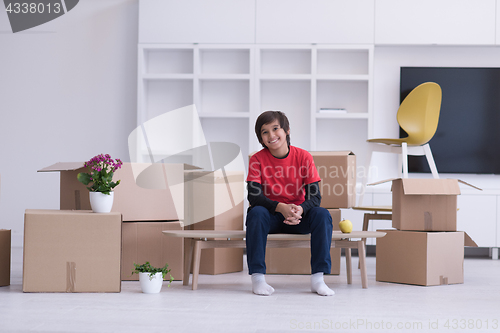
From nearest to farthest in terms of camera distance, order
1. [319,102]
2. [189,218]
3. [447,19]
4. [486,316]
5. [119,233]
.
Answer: [486,316] < [119,233] < [189,218] < [447,19] < [319,102]

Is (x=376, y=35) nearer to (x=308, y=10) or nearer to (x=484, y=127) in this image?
(x=308, y=10)

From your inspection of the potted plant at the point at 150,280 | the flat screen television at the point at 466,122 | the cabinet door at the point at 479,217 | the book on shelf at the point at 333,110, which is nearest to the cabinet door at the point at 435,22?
the flat screen television at the point at 466,122

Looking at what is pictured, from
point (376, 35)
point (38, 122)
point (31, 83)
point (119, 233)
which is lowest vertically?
point (119, 233)

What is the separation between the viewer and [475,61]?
4113 millimetres

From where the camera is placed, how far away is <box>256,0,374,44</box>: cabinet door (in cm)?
394

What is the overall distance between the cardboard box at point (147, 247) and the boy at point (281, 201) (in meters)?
0.48

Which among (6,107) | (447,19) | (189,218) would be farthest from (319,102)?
(6,107)

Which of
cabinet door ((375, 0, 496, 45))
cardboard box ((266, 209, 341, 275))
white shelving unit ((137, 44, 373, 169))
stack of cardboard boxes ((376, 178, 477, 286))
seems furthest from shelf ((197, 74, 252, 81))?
stack of cardboard boxes ((376, 178, 477, 286))

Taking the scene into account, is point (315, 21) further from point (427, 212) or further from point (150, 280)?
point (150, 280)

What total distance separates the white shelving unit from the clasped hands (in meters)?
1.83

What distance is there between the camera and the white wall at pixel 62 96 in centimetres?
423

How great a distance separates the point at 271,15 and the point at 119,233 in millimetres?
2410

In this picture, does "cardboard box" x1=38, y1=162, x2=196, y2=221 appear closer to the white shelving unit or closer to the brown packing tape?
the brown packing tape

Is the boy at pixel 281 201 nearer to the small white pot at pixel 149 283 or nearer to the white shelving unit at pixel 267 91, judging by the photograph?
the small white pot at pixel 149 283
